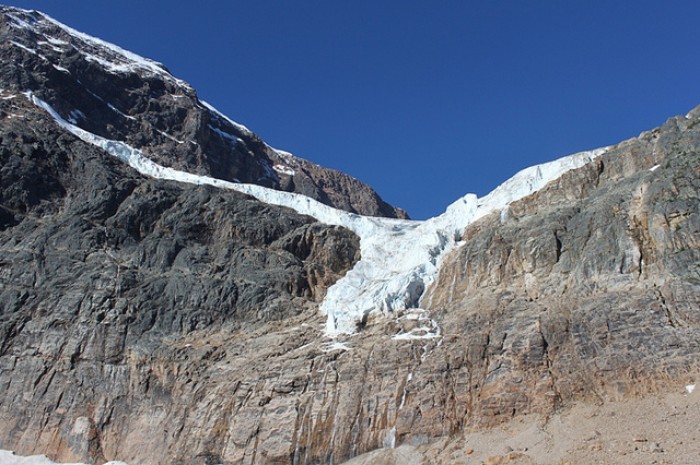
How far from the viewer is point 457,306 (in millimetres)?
53219

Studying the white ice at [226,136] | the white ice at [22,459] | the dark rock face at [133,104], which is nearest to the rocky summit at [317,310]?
the white ice at [22,459]

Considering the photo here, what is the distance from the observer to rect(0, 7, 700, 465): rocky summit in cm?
4475

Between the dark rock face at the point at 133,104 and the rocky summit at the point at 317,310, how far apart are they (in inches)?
772

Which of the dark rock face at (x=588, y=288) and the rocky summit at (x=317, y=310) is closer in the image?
the dark rock face at (x=588, y=288)

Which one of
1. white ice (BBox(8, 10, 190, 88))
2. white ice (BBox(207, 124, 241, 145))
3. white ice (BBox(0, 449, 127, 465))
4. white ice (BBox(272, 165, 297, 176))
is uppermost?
white ice (BBox(8, 10, 190, 88))

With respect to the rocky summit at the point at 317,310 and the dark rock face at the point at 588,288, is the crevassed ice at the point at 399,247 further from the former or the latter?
the dark rock face at the point at 588,288

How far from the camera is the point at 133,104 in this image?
114 metres

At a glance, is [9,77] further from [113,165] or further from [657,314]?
[657,314]

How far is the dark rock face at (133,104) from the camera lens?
3880 inches

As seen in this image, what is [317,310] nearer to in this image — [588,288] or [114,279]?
[114,279]

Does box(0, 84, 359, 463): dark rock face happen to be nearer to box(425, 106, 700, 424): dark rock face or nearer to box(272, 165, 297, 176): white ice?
box(425, 106, 700, 424): dark rock face

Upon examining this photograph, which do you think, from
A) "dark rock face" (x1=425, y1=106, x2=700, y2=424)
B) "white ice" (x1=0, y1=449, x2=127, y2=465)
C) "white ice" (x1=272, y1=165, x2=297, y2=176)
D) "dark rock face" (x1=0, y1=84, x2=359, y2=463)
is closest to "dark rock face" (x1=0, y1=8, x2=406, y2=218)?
"white ice" (x1=272, y1=165, x2=297, y2=176)

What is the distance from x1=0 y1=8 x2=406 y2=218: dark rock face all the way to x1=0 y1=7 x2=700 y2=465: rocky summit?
19619 millimetres

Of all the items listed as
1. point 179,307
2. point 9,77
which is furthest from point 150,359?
point 9,77
